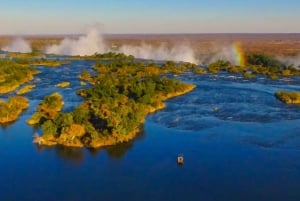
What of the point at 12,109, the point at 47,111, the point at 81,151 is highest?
the point at 47,111

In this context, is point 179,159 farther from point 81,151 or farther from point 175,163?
point 81,151

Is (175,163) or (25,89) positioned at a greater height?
(25,89)

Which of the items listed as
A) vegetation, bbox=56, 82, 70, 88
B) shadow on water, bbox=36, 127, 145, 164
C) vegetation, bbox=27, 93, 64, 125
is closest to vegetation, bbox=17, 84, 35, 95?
vegetation, bbox=56, 82, 70, 88

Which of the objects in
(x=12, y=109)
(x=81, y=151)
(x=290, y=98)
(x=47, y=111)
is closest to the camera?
(x=81, y=151)

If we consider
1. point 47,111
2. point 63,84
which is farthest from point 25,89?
point 47,111

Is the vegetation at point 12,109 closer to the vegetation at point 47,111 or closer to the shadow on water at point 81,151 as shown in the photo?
the vegetation at point 47,111
